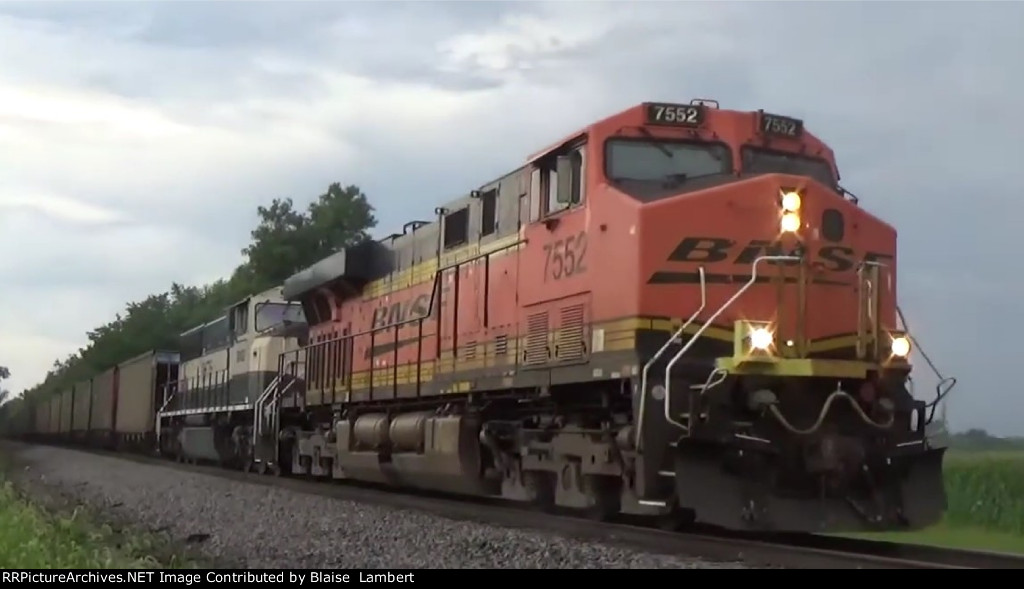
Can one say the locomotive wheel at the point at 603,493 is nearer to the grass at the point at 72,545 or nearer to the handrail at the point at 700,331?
the handrail at the point at 700,331

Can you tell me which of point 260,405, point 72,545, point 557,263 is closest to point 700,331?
point 557,263

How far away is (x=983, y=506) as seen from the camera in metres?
16.2

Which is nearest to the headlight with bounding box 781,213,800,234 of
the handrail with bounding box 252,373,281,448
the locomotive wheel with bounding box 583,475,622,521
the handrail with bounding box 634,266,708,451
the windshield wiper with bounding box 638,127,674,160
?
the handrail with bounding box 634,266,708,451

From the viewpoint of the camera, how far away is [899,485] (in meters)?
9.90

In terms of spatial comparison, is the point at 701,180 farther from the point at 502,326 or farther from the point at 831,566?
the point at 831,566

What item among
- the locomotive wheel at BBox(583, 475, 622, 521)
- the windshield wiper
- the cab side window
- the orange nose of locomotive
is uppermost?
the windshield wiper

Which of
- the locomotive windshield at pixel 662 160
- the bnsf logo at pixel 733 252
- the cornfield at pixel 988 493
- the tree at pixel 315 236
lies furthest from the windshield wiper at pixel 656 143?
the tree at pixel 315 236

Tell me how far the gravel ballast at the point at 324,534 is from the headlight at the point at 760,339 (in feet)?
6.11

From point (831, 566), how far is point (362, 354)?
10638 mm

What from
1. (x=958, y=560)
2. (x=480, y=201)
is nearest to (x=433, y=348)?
(x=480, y=201)

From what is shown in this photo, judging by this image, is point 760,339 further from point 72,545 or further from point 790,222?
point 72,545

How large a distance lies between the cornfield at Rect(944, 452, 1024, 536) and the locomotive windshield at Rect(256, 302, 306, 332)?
38.5 feet

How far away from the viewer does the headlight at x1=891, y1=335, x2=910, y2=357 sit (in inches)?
398

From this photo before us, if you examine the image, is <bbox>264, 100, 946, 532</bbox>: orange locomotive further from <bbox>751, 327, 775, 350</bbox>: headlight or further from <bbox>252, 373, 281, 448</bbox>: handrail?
<bbox>252, 373, 281, 448</bbox>: handrail
